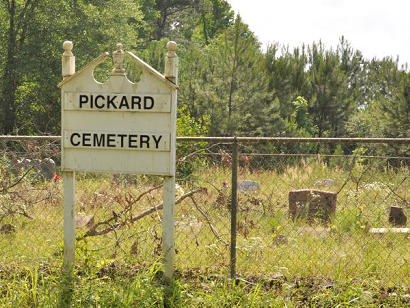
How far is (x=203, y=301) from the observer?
4375 millimetres

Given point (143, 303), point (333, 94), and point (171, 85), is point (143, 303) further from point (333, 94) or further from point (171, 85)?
point (333, 94)

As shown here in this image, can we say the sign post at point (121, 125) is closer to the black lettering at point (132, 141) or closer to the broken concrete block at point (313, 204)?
the black lettering at point (132, 141)

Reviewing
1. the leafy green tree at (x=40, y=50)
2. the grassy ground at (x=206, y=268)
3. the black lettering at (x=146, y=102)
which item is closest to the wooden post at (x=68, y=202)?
the grassy ground at (x=206, y=268)

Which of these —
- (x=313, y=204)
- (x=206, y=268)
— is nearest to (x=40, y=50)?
(x=313, y=204)

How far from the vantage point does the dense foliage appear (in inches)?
687

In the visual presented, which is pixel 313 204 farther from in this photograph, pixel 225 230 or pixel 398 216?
pixel 225 230

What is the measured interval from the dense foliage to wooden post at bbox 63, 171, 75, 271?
1056cm

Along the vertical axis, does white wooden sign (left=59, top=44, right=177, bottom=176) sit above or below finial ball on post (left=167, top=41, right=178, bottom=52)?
below

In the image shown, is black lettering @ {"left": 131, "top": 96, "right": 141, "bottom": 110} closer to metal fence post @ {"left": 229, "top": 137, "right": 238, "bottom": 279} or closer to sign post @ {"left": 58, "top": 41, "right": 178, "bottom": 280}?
sign post @ {"left": 58, "top": 41, "right": 178, "bottom": 280}

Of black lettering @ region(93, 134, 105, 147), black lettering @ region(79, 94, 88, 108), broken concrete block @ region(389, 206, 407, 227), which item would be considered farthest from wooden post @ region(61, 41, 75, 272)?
broken concrete block @ region(389, 206, 407, 227)

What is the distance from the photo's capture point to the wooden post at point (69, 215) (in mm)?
4715

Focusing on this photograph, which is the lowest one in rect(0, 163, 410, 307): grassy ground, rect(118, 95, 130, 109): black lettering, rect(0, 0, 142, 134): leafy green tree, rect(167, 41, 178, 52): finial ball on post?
rect(0, 163, 410, 307): grassy ground

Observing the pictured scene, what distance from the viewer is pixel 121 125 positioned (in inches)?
181

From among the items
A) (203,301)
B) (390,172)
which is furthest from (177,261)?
(390,172)
